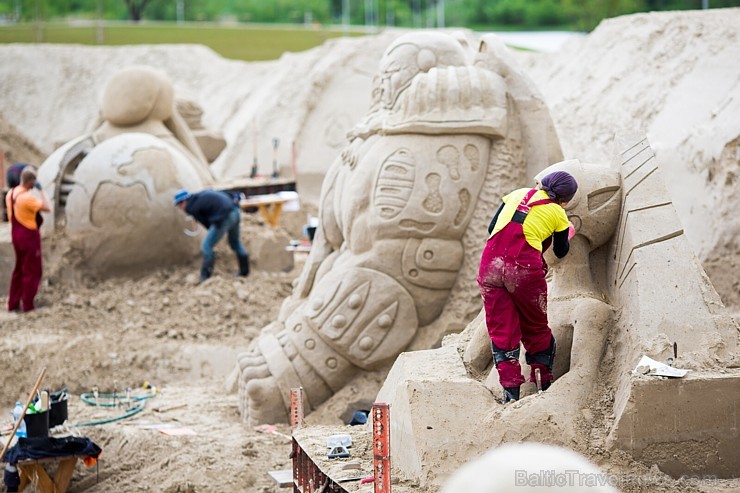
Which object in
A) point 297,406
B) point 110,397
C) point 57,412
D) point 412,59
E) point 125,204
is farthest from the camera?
point 125,204

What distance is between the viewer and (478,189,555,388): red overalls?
4.95 m

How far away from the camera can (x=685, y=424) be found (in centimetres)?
457

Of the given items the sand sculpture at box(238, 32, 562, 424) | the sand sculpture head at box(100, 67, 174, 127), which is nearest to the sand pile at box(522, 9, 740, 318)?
the sand sculpture at box(238, 32, 562, 424)

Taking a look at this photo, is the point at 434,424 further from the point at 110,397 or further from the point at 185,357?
the point at 185,357

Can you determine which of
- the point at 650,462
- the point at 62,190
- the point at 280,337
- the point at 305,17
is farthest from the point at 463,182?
the point at 305,17

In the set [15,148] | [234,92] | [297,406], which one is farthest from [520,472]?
[234,92]

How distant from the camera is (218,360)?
9.55m

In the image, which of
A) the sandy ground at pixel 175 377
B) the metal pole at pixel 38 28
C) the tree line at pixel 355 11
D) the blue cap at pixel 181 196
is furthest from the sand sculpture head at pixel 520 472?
the metal pole at pixel 38 28

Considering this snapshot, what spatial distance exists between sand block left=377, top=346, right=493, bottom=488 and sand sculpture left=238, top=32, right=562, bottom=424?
2.05 metres

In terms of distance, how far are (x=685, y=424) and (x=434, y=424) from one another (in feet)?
3.42

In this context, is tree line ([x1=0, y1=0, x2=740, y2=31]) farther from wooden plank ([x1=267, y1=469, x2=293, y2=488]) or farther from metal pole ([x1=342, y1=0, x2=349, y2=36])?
wooden plank ([x1=267, y1=469, x2=293, y2=488])

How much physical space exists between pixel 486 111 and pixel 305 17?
35.4 metres

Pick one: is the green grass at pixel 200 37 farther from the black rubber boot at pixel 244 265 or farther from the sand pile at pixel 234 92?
the black rubber boot at pixel 244 265

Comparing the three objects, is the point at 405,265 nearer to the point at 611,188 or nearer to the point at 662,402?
the point at 611,188
